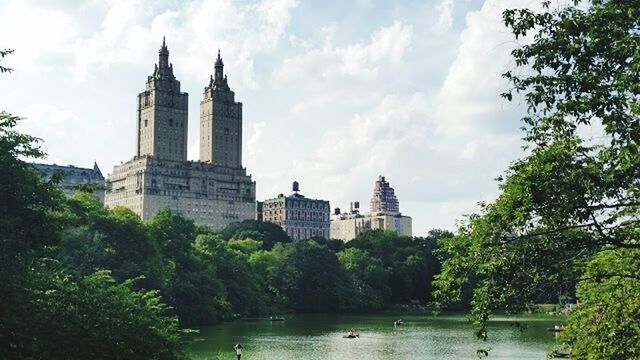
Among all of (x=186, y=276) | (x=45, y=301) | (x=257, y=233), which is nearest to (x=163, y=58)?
(x=257, y=233)

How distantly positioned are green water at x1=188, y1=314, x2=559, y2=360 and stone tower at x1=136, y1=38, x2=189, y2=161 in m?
111

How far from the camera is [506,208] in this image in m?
14.8

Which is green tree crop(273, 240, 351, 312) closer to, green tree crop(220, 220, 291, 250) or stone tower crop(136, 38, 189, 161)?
green tree crop(220, 220, 291, 250)

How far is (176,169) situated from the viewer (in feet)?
593

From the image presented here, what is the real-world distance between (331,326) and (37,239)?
5170 cm

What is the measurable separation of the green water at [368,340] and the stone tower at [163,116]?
111030mm

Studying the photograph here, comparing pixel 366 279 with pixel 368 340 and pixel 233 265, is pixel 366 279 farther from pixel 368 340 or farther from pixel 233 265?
pixel 368 340

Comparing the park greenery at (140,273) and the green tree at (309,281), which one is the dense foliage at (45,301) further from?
the green tree at (309,281)

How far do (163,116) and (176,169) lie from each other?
47.2 feet

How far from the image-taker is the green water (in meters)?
48.9

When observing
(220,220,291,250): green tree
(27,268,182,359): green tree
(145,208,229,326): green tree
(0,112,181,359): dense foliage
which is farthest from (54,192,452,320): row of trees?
(27,268,182,359): green tree

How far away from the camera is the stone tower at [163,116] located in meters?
185

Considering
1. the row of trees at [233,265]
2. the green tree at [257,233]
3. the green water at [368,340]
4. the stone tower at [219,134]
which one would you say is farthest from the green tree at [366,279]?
the stone tower at [219,134]

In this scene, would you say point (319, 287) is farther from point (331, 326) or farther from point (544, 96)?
point (544, 96)
